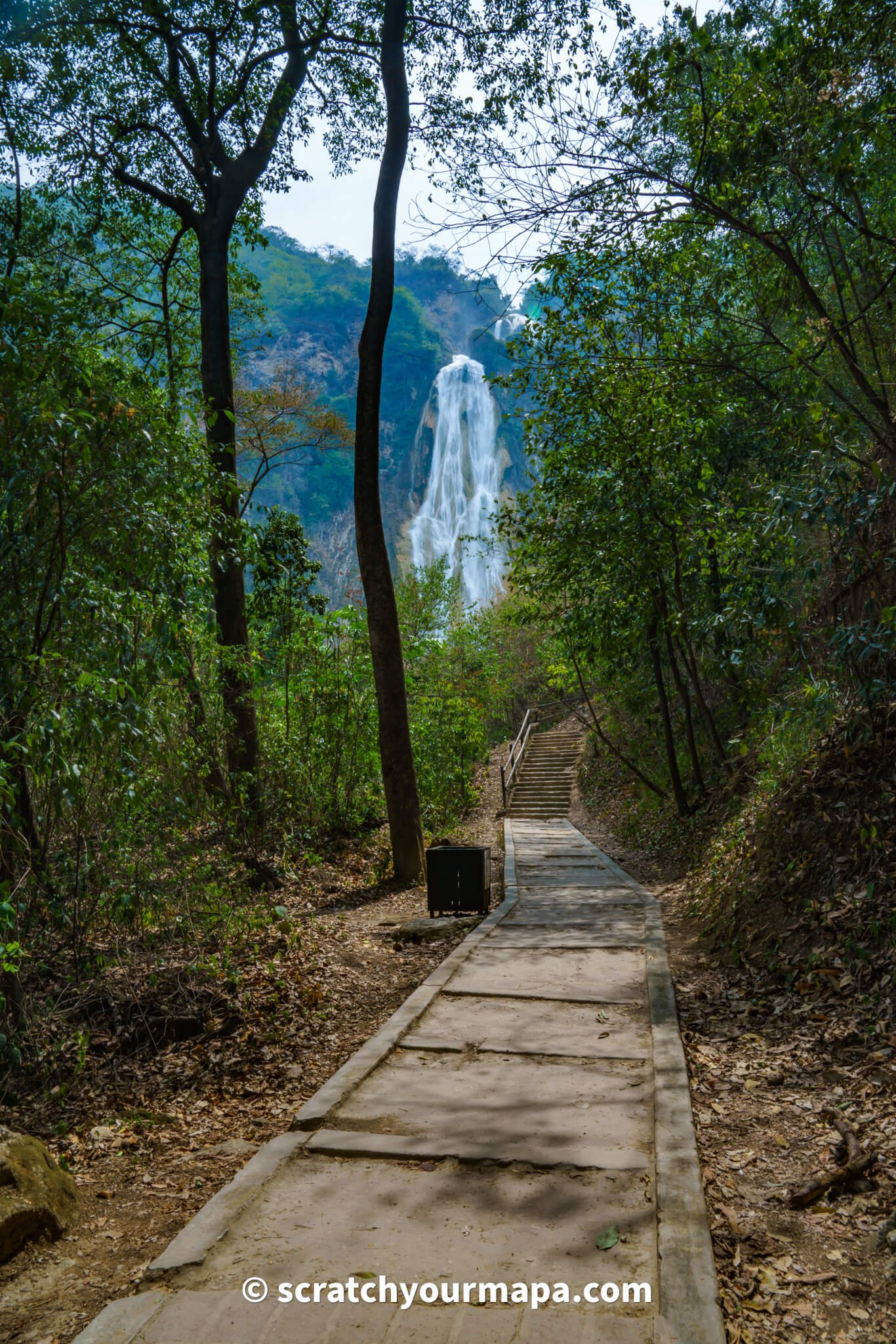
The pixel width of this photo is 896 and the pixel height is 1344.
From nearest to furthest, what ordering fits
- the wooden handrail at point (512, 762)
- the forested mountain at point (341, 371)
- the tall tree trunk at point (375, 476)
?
the tall tree trunk at point (375, 476) < the wooden handrail at point (512, 762) < the forested mountain at point (341, 371)

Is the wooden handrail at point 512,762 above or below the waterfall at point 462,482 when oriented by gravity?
below

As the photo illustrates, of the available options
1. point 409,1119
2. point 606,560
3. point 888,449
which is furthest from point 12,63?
point 409,1119

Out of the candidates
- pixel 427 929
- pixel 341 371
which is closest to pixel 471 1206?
pixel 427 929

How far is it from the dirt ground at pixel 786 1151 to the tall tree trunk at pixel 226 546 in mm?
4620

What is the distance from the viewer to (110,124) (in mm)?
10898

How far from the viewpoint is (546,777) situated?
77.2ft

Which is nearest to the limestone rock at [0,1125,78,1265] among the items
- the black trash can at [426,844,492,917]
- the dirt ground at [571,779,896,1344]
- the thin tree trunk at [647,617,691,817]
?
the dirt ground at [571,779,896,1344]

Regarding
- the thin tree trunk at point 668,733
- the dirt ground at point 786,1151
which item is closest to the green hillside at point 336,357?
the thin tree trunk at point 668,733

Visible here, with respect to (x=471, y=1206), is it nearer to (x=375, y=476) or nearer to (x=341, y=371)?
(x=375, y=476)

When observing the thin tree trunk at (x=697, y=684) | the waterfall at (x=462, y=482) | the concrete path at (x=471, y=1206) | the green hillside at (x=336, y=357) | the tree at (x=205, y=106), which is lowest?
the concrete path at (x=471, y=1206)

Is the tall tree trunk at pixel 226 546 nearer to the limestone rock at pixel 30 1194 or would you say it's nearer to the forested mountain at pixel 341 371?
the limestone rock at pixel 30 1194

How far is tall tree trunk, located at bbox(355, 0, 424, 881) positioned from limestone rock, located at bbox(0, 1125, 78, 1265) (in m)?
6.55

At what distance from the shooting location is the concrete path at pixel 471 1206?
2.15 m

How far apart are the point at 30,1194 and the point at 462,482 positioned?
68018 mm
